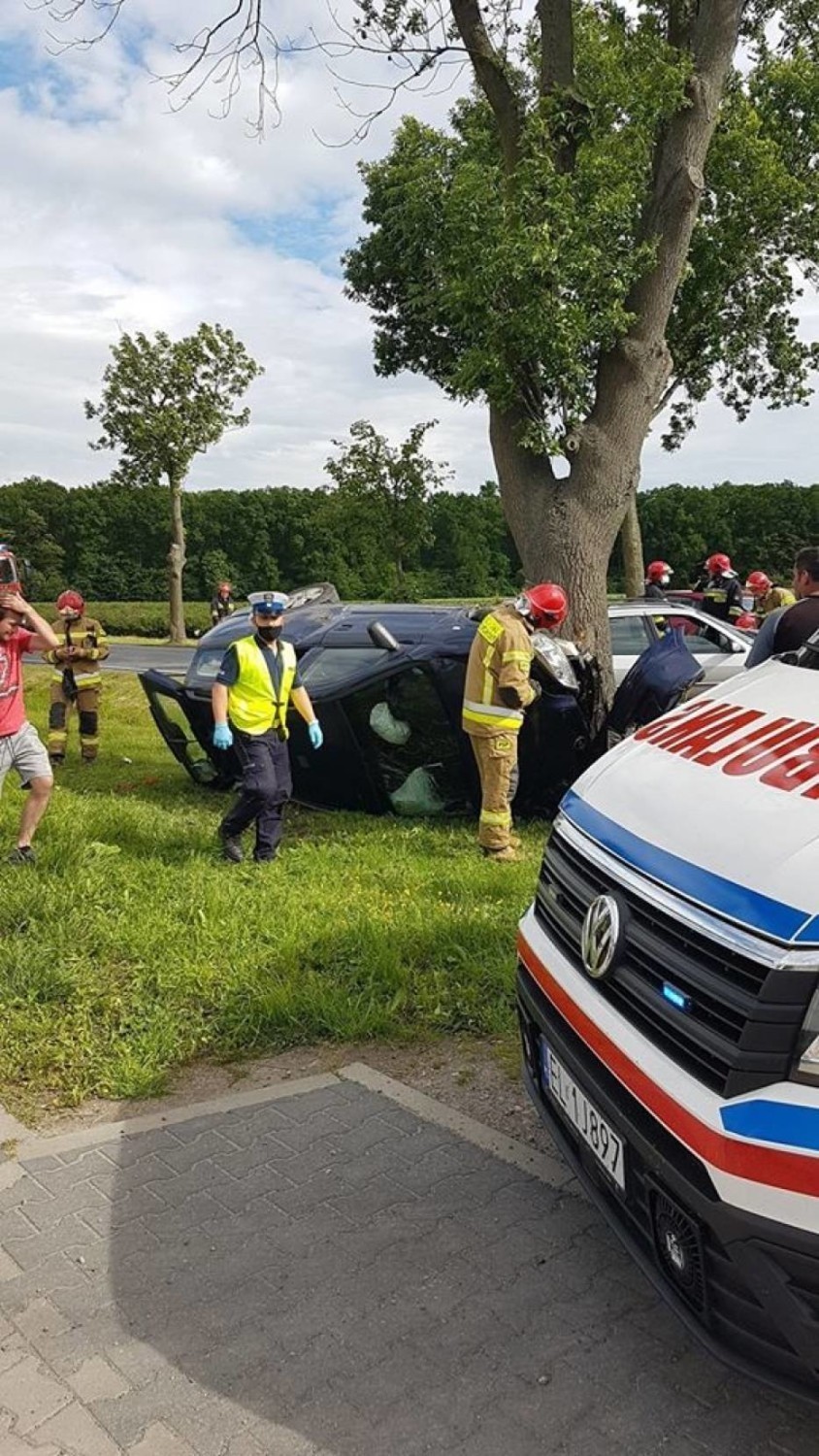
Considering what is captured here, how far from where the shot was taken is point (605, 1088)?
7.27 ft

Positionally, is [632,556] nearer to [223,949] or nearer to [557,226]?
[557,226]

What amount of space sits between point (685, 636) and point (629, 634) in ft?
2.49

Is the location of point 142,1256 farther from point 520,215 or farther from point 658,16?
point 658,16

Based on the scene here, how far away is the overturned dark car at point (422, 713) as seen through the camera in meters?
6.81

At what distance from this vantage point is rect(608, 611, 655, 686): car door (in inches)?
411

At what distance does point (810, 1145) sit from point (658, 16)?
32.9 ft

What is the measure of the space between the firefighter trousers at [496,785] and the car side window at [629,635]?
4.26 meters

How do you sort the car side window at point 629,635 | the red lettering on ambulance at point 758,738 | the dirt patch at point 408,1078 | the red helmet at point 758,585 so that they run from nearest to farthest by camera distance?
the red lettering on ambulance at point 758,738
the dirt patch at point 408,1078
the car side window at point 629,635
the red helmet at point 758,585

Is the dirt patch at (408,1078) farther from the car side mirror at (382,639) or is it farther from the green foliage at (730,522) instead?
the green foliage at (730,522)

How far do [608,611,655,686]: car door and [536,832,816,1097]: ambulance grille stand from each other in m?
8.18

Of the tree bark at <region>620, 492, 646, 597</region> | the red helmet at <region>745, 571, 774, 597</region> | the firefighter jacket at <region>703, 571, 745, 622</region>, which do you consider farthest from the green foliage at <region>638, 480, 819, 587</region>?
the firefighter jacket at <region>703, 571, 745, 622</region>

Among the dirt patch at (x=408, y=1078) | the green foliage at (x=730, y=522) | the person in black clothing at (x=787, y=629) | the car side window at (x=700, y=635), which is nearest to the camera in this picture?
the dirt patch at (x=408, y=1078)

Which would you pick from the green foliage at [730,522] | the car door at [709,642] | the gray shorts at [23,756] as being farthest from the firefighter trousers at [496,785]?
the green foliage at [730,522]

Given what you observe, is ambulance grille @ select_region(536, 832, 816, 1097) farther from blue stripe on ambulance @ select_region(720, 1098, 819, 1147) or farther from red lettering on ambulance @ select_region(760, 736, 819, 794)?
red lettering on ambulance @ select_region(760, 736, 819, 794)
